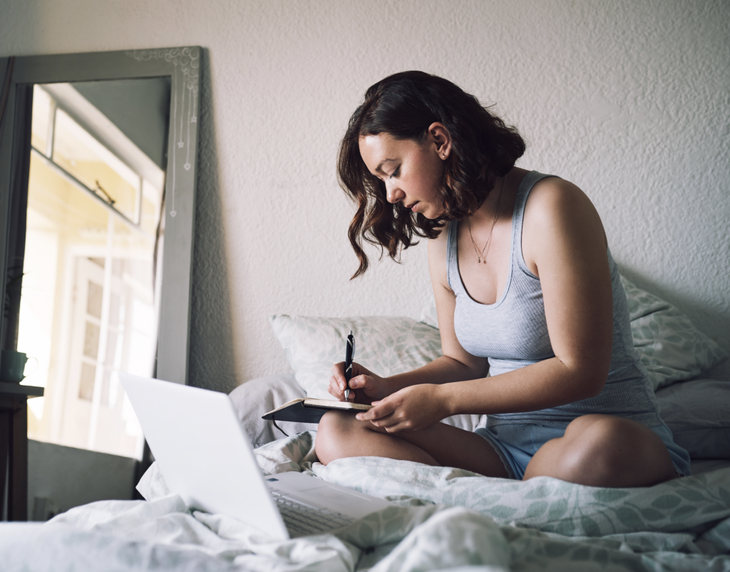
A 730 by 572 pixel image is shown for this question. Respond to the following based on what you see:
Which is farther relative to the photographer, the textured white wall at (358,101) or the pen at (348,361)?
the textured white wall at (358,101)

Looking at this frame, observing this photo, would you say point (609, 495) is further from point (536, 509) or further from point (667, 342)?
point (667, 342)

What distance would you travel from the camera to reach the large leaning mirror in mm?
1878

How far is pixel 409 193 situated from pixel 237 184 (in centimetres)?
103

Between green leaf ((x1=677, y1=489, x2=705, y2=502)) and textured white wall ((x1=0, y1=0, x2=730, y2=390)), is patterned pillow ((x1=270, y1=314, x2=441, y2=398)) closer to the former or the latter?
textured white wall ((x1=0, y1=0, x2=730, y2=390))

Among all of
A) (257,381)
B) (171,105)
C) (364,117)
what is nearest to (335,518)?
(364,117)

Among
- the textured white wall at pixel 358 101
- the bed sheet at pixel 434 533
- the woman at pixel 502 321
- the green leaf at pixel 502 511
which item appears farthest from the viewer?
the textured white wall at pixel 358 101

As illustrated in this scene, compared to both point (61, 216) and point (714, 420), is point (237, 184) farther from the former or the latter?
point (714, 420)

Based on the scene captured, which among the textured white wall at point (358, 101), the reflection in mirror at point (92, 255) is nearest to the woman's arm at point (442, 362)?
the textured white wall at point (358, 101)

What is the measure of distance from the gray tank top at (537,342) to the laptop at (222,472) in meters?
0.41

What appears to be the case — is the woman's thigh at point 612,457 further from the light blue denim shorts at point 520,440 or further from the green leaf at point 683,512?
the light blue denim shorts at point 520,440

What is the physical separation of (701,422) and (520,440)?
0.44 metres

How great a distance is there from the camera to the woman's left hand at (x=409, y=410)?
92 centimetres

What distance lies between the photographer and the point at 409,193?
1.10 meters

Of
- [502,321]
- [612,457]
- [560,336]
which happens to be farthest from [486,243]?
[612,457]
